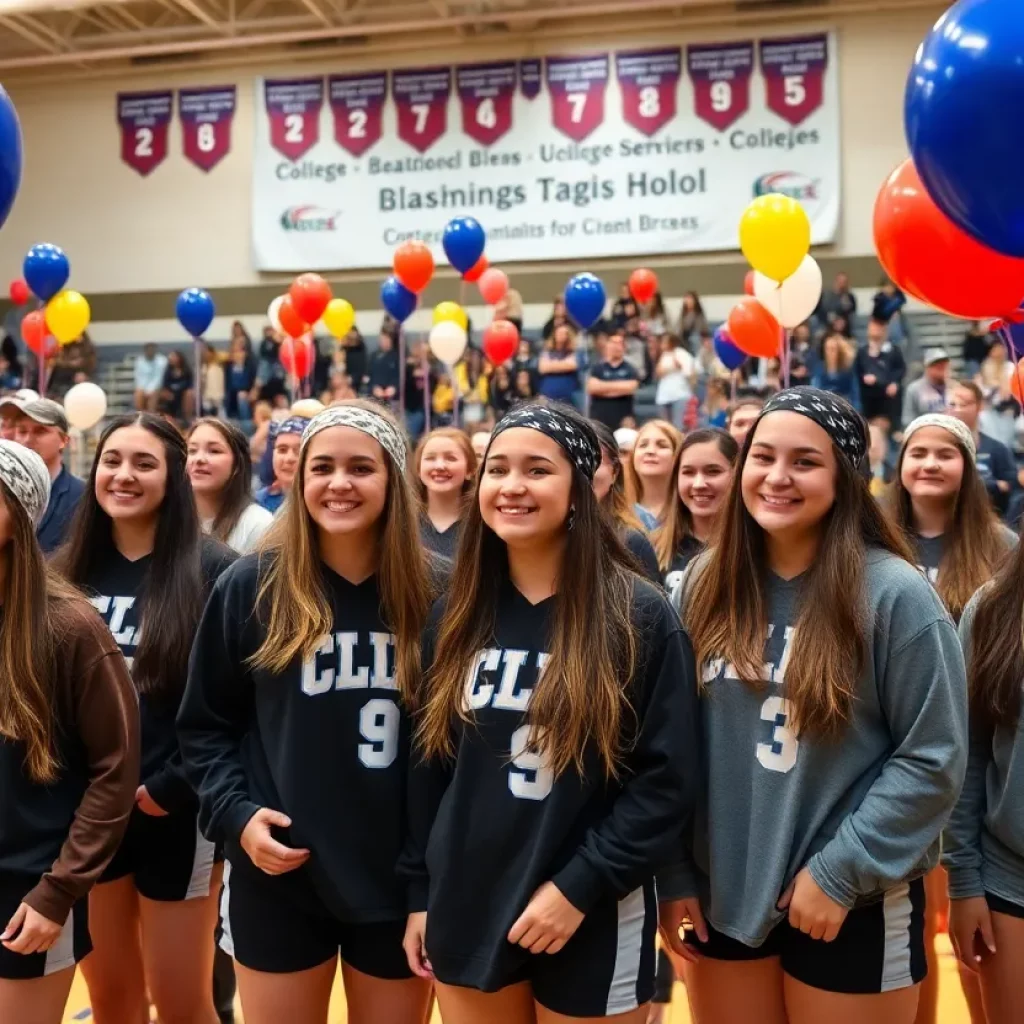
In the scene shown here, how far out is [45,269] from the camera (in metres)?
7.21

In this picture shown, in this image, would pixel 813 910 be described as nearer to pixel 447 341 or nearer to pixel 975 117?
pixel 975 117

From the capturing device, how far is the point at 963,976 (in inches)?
93.9

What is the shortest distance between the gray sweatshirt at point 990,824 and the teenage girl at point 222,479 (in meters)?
2.11

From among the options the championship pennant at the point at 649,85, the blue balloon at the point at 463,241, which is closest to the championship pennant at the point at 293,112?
the championship pennant at the point at 649,85

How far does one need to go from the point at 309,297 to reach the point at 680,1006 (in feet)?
19.4

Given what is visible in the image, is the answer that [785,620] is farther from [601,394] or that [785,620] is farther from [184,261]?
[184,261]

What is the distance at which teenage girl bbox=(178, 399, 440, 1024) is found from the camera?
1.95 metres

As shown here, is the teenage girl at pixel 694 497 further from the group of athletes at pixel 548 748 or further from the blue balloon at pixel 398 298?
the blue balloon at pixel 398 298

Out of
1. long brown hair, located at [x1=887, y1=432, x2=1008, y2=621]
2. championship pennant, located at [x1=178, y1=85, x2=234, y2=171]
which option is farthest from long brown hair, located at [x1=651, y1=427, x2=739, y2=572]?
championship pennant, located at [x1=178, y1=85, x2=234, y2=171]

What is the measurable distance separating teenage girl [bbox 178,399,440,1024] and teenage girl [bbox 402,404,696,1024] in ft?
0.35

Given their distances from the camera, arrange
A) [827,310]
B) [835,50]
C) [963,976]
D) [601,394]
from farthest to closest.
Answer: [835,50] → [827,310] → [601,394] → [963,976]

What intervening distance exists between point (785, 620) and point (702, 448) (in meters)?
1.63

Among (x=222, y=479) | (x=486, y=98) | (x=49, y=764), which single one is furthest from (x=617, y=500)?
(x=486, y=98)

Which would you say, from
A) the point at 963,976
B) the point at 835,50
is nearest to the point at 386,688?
the point at 963,976
